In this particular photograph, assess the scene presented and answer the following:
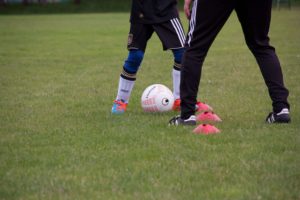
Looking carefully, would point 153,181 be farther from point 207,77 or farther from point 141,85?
point 207,77

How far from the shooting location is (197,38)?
225 inches

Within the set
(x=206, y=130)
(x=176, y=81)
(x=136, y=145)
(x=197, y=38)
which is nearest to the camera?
(x=136, y=145)

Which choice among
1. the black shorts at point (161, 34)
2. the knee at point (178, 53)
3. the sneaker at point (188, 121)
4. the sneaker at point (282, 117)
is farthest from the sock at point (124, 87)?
the sneaker at point (282, 117)

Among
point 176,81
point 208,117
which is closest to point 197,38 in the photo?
point 208,117

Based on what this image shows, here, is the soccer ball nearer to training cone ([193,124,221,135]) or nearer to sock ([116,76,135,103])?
sock ([116,76,135,103])

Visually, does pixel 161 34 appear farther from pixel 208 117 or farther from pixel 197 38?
pixel 208 117

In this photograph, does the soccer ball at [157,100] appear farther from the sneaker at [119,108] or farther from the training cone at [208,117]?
the training cone at [208,117]

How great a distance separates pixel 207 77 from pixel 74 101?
9.63ft

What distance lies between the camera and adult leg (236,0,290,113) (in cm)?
574

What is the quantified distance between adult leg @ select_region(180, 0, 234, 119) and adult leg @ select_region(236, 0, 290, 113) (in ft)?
0.63

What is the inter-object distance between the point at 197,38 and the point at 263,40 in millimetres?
685

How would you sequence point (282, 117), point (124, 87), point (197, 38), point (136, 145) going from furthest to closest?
point (124, 87) < point (282, 117) < point (197, 38) < point (136, 145)

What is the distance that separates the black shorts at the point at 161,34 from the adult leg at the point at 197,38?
88 cm

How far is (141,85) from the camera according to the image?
9375mm
